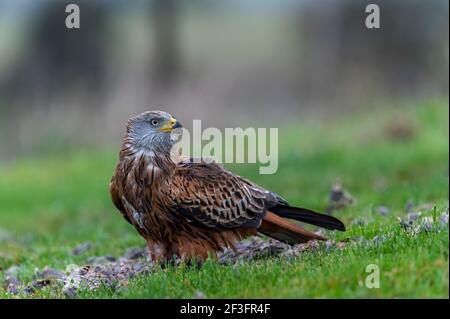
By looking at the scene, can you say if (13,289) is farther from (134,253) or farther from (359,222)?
(359,222)

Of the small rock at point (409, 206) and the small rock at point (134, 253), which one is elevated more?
the small rock at point (409, 206)

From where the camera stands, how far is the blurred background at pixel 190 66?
25203 millimetres

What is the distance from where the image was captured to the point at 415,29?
27.7 m

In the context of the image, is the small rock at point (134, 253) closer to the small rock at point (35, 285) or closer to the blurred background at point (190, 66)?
the small rock at point (35, 285)

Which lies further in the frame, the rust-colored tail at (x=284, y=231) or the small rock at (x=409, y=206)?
the small rock at (x=409, y=206)

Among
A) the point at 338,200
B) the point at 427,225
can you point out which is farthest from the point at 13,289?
the point at 338,200

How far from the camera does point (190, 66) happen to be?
27.9 meters

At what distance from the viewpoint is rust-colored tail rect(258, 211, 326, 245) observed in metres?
8.77

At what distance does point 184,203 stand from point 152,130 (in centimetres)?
91

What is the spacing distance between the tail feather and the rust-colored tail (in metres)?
0.10

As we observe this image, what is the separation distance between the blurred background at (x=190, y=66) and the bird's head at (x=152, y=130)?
14778mm

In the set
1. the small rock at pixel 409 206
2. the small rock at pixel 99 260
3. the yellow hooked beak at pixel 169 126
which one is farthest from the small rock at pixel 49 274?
the small rock at pixel 409 206

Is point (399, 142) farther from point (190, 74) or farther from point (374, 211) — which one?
point (190, 74)
